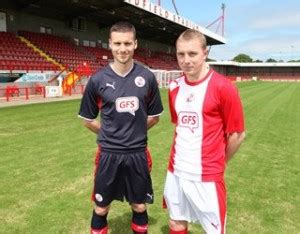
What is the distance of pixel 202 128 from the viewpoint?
308 cm

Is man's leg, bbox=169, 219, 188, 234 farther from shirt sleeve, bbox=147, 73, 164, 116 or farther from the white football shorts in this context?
shirt sleeve, bbox=147, 73, 164, 116

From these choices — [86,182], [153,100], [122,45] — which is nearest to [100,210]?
[153,100]

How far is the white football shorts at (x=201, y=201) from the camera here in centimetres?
309

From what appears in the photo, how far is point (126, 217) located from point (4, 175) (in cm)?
282

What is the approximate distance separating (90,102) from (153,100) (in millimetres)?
602

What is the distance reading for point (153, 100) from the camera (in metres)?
3.80

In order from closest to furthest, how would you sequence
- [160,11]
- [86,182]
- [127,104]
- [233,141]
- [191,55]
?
[191,55] → [233,141] → [127,104] → [86,182] → [160,11]

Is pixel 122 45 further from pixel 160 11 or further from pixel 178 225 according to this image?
pixel 160 11

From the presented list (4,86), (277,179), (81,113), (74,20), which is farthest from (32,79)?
(81,113)

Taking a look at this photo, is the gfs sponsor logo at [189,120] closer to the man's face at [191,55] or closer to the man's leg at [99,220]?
the man's face at [191,55]

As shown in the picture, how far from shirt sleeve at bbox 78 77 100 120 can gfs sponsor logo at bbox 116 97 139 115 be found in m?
0.25

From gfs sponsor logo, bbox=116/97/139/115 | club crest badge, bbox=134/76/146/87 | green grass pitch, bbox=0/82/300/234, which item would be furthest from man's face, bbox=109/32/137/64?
green grass pitch, bbox=0/82/300/234

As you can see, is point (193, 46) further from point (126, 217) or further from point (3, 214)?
point (3, 214)

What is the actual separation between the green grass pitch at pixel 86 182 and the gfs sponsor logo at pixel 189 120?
192 centimetres
